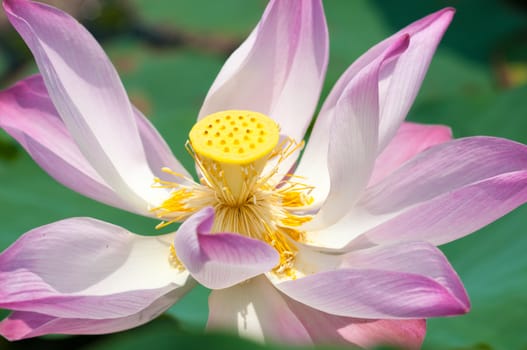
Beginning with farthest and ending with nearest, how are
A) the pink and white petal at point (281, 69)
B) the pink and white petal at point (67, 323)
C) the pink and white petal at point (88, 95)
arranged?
the pink and white petal at point (281, 69) → the pink and white petal at point (88, 95) → the pink and white petal at point (67, 323)

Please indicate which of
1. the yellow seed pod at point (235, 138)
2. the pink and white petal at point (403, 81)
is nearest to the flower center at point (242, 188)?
the yellow seed pod at point (235, 138)

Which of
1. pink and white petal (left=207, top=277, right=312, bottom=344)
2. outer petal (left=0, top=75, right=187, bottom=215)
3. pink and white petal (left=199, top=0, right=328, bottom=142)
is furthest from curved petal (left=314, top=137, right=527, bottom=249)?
outer petal (left=0, top=75, right=187, bottom=215)

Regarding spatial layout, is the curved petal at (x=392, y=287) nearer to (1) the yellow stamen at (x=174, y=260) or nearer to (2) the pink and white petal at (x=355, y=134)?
(2) the pink and white petal at (x=355, y=134)

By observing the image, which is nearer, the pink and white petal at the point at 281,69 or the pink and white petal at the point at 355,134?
the pink and white petal at the point at 355,134

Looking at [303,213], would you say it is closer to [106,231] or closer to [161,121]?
[106,231]

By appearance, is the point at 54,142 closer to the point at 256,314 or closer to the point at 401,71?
the point at 256,314

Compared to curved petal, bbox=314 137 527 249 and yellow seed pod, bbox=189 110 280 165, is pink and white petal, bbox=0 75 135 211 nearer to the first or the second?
yellow seed pod, bbox=189 110 280 165
